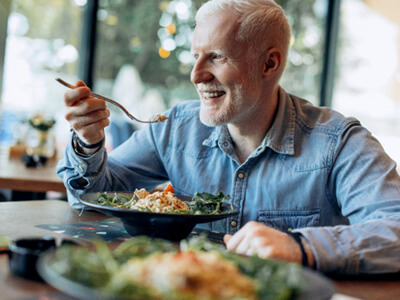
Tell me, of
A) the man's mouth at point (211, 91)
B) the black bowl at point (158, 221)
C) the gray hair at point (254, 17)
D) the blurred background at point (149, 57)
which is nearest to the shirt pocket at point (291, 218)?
the black bowl at point (158, 221)

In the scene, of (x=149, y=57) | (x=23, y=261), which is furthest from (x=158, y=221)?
(x=149, y=57)

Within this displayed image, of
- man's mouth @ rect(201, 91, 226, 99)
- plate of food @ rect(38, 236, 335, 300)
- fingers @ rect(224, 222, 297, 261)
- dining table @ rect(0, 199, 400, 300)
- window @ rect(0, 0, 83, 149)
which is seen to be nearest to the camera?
plate of food @ rect(38, 236, 335, 300)

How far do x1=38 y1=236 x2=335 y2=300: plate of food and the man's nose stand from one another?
0.99m

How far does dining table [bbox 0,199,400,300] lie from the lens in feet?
2.65

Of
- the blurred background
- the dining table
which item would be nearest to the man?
the dining table

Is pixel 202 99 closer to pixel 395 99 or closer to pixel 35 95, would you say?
pixel 35 95

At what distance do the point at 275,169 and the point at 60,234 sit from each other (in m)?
0.74

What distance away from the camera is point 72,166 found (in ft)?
5.19

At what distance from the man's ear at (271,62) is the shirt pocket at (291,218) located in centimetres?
52

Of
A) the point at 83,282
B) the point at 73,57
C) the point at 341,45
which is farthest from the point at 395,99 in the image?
the point at 83,282

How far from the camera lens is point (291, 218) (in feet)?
5.20

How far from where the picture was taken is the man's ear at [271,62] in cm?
176

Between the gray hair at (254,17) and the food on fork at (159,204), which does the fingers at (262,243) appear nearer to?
the food on fork at (159,204)

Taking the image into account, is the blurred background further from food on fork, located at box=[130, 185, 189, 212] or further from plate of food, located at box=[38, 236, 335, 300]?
plate of food, located at box=[38, 236, 335, 300]
